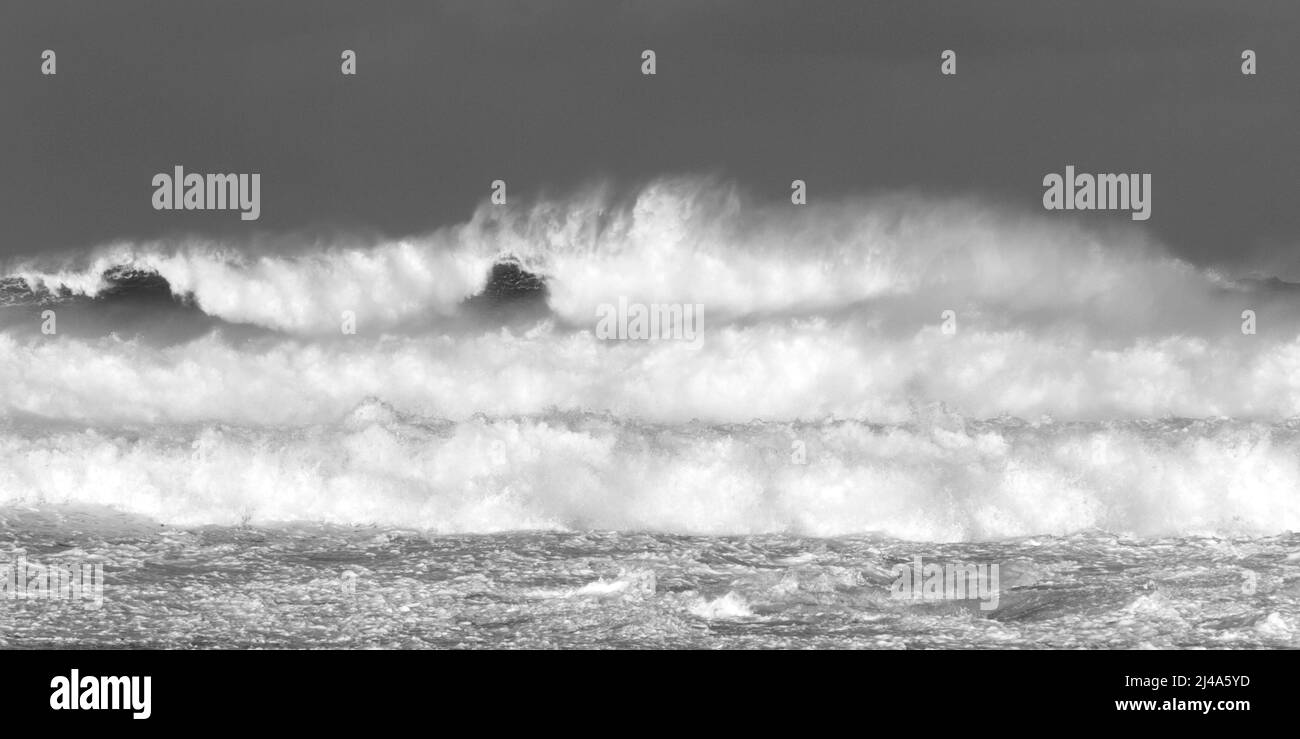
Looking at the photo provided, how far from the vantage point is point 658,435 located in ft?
65.4

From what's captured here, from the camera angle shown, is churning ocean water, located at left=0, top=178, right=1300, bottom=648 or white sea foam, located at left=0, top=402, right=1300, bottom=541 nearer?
churning ocean water, located at left=0, top=178, right=1300, bottom=648

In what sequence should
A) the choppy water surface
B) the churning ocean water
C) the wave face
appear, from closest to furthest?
the choppy water surface < the churning ocean water < the wave face

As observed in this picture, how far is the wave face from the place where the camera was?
18.5 m

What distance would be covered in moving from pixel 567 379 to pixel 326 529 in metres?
5.73

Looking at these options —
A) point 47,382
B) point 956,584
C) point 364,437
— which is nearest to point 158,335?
point 47,382

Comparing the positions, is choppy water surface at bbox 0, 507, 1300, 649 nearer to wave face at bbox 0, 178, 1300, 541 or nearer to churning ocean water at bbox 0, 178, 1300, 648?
churning ocean water at bbox 0, 178, 1300, 648

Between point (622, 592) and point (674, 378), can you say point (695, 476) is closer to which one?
point (674, 378)

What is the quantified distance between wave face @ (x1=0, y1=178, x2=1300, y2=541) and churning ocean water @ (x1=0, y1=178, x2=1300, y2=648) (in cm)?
6

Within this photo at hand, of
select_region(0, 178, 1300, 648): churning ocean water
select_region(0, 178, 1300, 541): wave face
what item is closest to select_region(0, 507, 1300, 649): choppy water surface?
select_region(0, 178, 1300, 648): churning ocean water

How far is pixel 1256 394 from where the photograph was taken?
2200 cm

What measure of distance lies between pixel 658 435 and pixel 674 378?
8.38 feet

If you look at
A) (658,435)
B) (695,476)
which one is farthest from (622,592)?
(658,435)

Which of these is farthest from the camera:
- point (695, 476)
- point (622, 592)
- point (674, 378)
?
point (674, 378)

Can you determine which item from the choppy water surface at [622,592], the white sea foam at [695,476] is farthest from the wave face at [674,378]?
the choppy water surface at [622,592]
